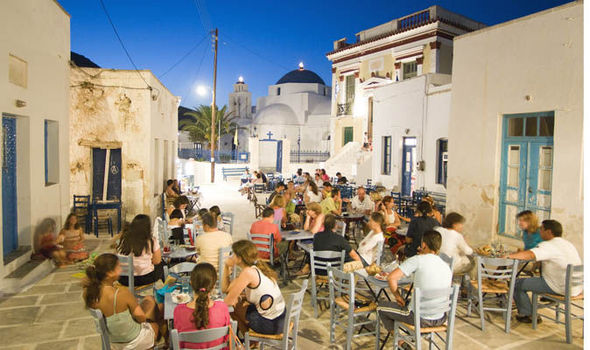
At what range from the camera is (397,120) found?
611 inches

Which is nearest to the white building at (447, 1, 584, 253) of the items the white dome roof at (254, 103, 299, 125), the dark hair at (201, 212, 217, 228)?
the dark hair at (201, 212, 217, 228)

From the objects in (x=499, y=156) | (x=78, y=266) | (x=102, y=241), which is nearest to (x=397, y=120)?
(x=499, y=156)

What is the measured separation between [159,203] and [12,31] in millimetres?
7285

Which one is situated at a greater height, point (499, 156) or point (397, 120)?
point (397, 120)

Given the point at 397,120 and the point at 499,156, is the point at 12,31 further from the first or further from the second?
the point at 397,120

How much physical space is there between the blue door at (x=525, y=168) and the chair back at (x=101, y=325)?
24.0 feet

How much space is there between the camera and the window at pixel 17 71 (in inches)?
262

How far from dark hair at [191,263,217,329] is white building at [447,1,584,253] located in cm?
637

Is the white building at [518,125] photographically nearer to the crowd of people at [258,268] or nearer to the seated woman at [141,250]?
the crowd of people at [258,268]

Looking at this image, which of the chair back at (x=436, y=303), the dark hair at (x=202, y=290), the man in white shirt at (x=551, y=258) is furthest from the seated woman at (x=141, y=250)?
the man in white shirt at (x=551, y=258)

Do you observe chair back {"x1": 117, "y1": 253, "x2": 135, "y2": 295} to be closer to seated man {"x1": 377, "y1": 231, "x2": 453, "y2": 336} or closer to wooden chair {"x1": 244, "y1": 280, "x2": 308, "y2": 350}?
wooden chair {"x1": 244, "y1": 280, "x2": 308, "y2": 350}

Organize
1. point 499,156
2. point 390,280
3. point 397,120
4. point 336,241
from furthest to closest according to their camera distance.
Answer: point 397,120 < point 499,156 < point 336,241 < point 390,280

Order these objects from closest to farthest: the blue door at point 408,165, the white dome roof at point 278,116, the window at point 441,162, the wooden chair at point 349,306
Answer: the wooden chair at point 349,306 < the window at point 441,162 < the blue door at point 408,165 < the white dome roof at point 278,116

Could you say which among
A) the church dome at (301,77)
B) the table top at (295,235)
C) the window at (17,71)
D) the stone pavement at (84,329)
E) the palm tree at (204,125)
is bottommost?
the stone pavement at (84,329)
